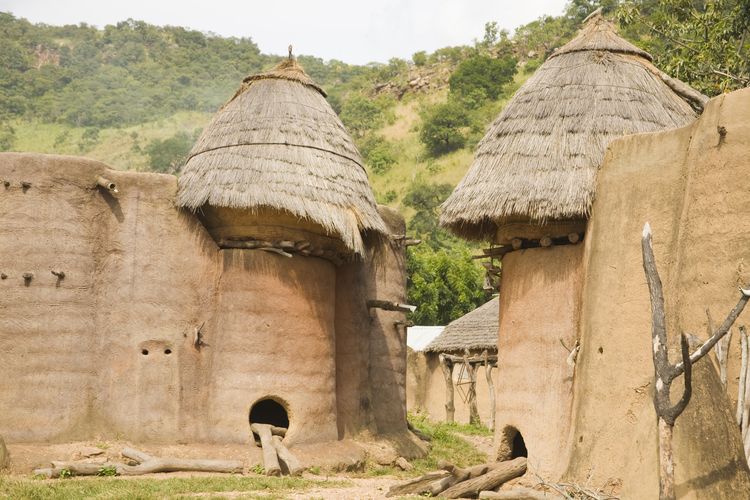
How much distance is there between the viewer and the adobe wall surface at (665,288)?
8.70 m

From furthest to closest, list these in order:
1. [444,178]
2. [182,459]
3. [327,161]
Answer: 1. [444,178]
2. [327,161]
3. [182,459]

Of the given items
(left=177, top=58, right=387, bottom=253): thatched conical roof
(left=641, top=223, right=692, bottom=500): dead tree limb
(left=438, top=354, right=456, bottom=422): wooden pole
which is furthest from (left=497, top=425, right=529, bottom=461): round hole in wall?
(left=438, top=354, right=456, bottom=422): wooden pole

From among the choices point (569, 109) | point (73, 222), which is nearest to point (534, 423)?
point (569, 109)

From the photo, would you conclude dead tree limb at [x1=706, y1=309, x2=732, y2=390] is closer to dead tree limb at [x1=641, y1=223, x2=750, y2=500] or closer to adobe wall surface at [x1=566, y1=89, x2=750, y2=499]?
adobe wall surface at [x1=566, y1=89, x2=750, y2=499]

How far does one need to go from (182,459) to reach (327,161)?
4997mm

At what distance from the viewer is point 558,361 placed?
41.3 feet

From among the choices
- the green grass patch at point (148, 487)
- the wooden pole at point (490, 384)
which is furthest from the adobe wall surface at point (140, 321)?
the wooden pole at point (490, 384)

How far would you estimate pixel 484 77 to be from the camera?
6462cm

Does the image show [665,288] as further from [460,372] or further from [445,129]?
[445,129]

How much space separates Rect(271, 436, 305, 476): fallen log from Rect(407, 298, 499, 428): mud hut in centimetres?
1188

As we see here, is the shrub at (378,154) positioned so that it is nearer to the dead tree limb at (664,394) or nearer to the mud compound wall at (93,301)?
the mud compound wall at (93,301)

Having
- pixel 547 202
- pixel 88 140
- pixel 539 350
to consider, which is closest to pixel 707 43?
pixel 547 202

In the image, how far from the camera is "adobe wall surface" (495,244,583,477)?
12.5m

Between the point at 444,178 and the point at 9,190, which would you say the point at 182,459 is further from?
the point at 444,178
